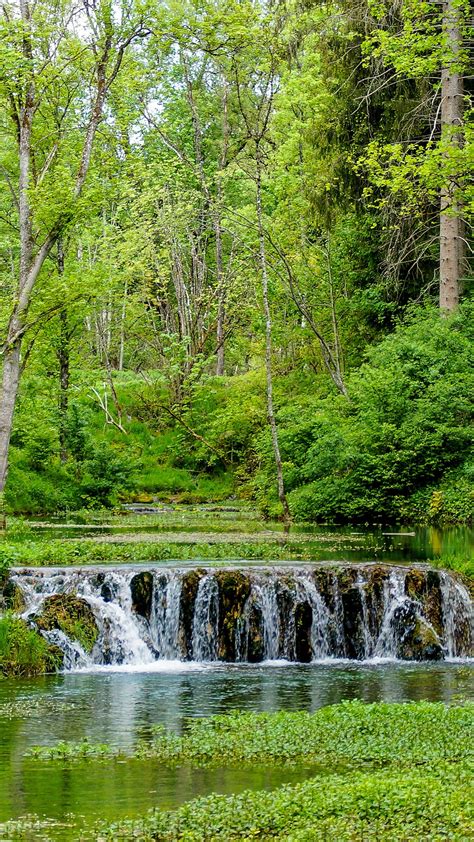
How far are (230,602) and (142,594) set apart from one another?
1.26 metres

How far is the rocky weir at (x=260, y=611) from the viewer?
1565cm

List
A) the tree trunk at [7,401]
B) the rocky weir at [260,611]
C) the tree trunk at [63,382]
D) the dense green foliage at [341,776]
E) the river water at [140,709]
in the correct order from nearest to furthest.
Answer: the dense green foliage at [341,776], the river water at [140,709], the rocky weir at [260,611], the tree trunk at [7,401], the tree trunk at [63,382]

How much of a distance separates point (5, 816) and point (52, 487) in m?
21.6

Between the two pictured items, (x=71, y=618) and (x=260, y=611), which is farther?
(x=260, y=611)

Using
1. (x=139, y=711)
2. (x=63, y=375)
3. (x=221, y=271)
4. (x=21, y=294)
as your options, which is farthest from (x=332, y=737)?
(x=221, y=271)

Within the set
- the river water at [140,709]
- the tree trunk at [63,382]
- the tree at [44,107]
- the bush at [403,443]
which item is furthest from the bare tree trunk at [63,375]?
the river water at [140,709]

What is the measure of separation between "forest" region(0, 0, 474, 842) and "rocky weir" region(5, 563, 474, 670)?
0.04 m

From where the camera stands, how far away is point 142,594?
1595cm

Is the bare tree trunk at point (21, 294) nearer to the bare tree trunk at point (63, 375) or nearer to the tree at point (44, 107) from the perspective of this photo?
the tree at point (44, 107)

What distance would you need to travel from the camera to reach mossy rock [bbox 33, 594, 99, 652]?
49.0 feet

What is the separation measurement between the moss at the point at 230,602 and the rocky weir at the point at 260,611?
1 cm

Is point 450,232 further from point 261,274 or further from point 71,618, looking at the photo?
point 71,618

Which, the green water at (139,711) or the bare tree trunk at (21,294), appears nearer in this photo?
the green water at (139,711)

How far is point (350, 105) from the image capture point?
31031 millimetres
